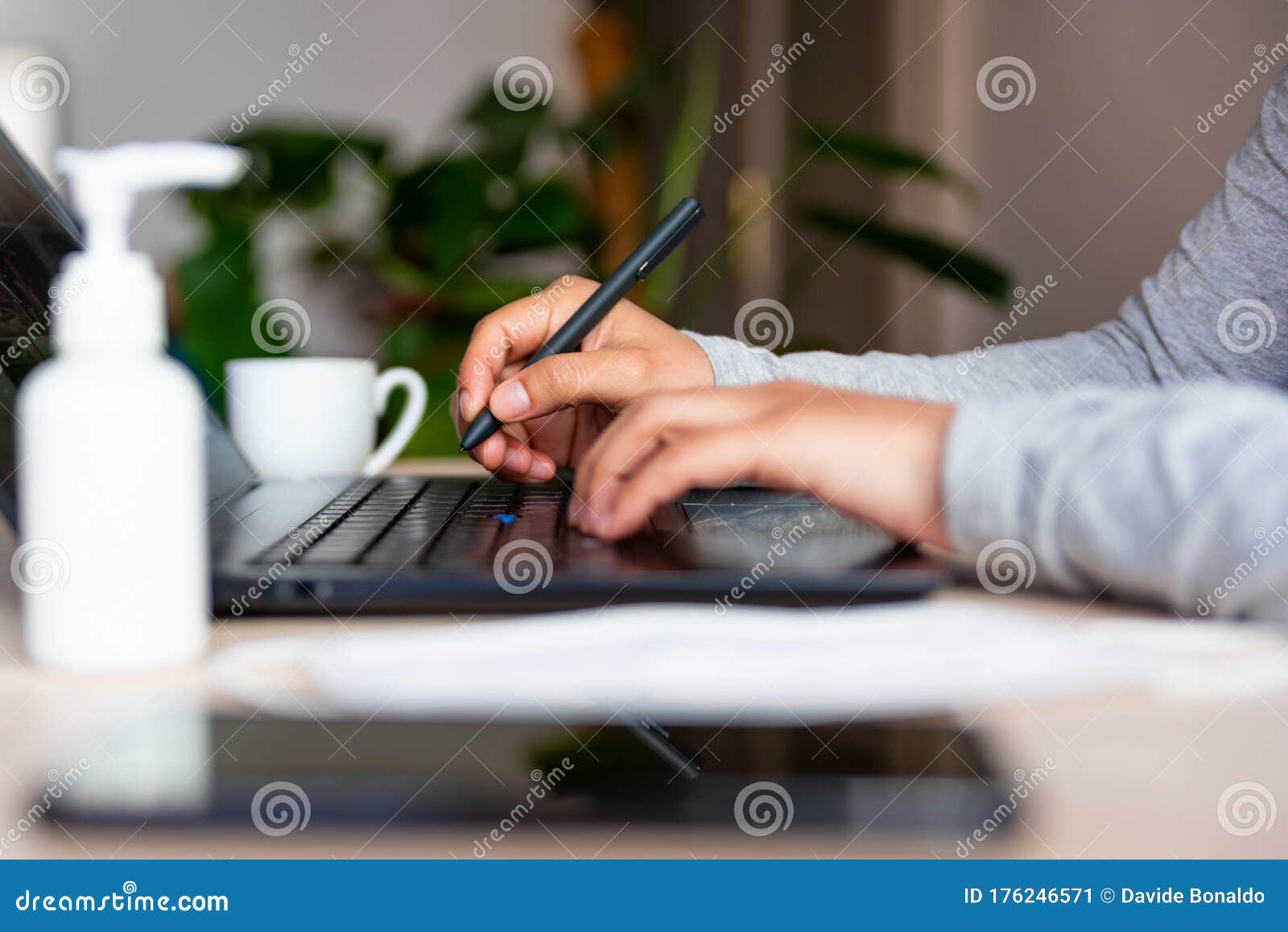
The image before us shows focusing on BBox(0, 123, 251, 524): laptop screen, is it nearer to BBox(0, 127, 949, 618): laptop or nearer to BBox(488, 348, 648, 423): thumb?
BBox(0, 127, 949, 618): laptop

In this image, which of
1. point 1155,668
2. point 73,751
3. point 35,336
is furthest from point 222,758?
point 35,336

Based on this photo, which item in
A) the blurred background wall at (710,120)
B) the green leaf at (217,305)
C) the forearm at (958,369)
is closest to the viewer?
the forearm at (958,369)

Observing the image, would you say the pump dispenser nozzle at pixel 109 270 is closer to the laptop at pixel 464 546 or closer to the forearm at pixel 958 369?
the laptop at pixel 464 546

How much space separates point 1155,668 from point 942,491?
0.12 meters

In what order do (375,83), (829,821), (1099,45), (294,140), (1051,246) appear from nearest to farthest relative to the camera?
(829,821) < (1099,45) < (1051,246) < (294,140) < (375,83)

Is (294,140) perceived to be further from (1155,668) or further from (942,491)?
(1155,668)

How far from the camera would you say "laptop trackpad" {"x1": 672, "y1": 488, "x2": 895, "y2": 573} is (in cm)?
45

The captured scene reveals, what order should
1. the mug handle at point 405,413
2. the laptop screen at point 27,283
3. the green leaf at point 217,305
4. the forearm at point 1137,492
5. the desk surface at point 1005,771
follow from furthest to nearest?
the green leaf at point 217,305
the mug handle at point 405,413
the laptop screen at point 27,283
the forearm at point 1137,492
the desk surface at point 1005,771

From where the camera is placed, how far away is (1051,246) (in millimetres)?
1753

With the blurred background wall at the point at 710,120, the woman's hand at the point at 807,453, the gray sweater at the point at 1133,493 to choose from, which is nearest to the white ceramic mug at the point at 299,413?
the woman's hand at the point at 807,453

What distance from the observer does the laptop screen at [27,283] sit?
529mm

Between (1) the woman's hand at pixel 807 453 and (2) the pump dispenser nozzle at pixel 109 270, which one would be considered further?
(1) the woman's hand at pixel 807 453

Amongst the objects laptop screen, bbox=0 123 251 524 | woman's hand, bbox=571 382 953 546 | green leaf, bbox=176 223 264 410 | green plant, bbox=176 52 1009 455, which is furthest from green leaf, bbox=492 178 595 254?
woman's hand, bbox=571 382 953 546

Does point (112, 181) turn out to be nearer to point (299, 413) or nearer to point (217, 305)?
point (299, 413)
